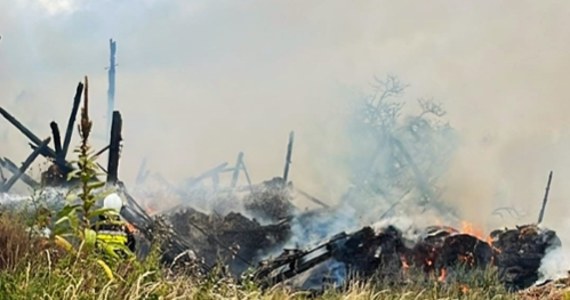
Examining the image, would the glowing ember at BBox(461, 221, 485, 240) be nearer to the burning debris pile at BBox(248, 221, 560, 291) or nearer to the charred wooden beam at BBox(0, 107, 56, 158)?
the burning debris pile at BBox(248, 221, 560, 291)

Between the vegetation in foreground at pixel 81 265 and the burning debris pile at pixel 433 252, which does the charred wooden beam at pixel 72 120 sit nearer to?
the burning debris pile at pixel 433 252

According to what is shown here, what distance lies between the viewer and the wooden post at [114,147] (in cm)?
1493

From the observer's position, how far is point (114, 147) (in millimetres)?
15297

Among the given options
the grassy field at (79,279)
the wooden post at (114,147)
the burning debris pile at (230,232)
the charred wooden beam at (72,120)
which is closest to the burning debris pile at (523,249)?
the burning debris pile at (230,232)

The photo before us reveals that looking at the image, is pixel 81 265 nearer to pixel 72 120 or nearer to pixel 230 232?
pixel 72 120

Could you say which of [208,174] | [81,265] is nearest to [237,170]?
[208,174]

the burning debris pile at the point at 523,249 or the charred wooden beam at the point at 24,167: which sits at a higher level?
the burning debris pile at the point at 523,249

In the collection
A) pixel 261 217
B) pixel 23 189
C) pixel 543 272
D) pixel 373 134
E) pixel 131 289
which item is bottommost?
pixel 131 289

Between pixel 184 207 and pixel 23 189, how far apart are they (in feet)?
18.3

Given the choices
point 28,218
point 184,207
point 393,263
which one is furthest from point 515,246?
point 28,218

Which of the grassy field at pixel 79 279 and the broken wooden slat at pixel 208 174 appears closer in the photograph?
the grassy field at pixel 79 279

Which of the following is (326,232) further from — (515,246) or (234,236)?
(515,246)

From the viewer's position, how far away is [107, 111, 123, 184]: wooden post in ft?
49.0

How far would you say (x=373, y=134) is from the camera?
29.7 metres
